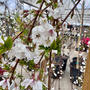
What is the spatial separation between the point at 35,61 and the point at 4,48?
0.39ft

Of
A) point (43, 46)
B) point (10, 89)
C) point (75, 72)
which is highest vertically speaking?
point (43, 46)

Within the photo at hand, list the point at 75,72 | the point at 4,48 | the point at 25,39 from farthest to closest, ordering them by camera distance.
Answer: the point at 75,72
the point at 25,39
the point at 4,48

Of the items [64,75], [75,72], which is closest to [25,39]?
[75,72]

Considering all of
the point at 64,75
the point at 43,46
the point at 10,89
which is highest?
the point at 43,46

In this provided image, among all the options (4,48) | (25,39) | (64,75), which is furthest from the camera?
(64,75)

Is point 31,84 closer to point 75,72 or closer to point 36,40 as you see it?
point 36,40

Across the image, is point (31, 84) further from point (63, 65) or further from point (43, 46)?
point (63, 65)

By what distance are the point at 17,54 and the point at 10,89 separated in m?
0.10

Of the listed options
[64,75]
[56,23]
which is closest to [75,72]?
[64,75]

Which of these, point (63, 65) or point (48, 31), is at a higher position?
point (48, 31)

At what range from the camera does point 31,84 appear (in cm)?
40

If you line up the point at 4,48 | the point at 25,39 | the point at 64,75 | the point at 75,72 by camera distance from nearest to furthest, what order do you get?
the point at 4,48 → the point at 25,39 → the point at 75,72 → the point at 64,75

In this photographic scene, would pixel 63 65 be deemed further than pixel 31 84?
Yes

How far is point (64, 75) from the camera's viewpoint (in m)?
3.00
